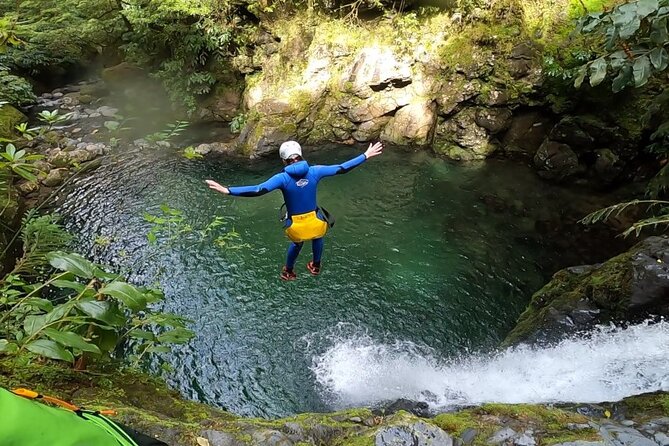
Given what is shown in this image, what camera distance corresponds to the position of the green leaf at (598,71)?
3.86m

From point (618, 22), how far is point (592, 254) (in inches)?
261

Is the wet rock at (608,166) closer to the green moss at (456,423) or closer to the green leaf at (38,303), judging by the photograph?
the green moss at (456,423)

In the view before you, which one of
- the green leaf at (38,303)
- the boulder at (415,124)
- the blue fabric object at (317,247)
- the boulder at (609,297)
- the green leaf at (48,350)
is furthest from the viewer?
the boulder at (415,124)

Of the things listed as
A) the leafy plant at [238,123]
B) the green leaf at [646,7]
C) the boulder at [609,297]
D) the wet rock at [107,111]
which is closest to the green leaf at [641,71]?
the green leaf at [646,7]

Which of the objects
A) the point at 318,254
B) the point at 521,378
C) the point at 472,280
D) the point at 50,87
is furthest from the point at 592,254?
the point at 50,87

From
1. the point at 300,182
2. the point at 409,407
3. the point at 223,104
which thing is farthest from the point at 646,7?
the point at 223,104

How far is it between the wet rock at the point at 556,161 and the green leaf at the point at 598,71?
7.66m

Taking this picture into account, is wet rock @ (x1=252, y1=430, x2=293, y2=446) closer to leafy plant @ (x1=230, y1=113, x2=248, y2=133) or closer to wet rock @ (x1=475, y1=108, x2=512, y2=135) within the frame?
wet rock @ (x1=475, y1=108, x2=512, y2=135)

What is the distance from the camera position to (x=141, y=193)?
11523 millimetres

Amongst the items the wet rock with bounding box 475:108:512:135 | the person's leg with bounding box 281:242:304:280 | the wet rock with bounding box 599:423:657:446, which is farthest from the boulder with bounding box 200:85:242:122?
the wet rock with bounding box 599:423:657:446

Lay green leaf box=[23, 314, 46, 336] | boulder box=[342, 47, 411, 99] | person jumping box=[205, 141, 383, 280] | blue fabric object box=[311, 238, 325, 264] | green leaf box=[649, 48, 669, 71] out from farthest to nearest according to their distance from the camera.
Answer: boulder box=[342, 47, 411, 99] < blue fabric object box=[311, 238, 325, 264] < person jumping box=[205, 141, 383, 280] < green leaf box=[649, 48, 669, 71] < green leaf box=[23, 314, 46, 336]

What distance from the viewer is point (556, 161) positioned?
1115cm

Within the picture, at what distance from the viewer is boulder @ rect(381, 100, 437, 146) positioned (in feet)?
43.0

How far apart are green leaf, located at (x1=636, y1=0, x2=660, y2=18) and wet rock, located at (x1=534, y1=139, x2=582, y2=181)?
8.34m
